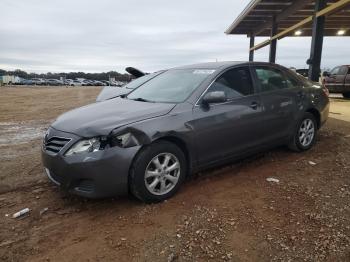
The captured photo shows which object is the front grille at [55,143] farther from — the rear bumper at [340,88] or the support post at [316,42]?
the rear bumper at [340,88]

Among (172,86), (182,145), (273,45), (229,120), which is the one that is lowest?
(182,145)

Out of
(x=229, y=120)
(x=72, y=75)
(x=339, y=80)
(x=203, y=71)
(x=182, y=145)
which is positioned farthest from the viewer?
(x=72, y=75)

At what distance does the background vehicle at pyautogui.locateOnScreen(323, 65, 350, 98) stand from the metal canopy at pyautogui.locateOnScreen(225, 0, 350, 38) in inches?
85.7

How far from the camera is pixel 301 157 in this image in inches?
213

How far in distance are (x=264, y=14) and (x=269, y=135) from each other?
10490mm

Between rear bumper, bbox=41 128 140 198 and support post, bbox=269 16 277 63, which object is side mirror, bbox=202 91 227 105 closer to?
rear bumper, bbox=41 128 140 198

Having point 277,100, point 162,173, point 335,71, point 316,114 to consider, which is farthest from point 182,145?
point 335,71

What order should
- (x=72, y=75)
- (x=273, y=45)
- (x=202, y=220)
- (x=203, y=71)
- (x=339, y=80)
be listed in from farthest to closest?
(x=72, y=75), (x=339, y=80), (x=273, y=45), (x=203, y=71), (x=202, y=220)

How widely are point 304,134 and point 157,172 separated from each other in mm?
3065

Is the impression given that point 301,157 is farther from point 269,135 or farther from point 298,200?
point 298,200

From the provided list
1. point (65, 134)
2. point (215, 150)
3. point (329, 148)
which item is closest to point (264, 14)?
point (329, 148)

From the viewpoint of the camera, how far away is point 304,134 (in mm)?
5617

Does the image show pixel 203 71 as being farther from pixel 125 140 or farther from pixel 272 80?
pixel 125 140

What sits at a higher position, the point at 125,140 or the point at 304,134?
the point at 125,140
